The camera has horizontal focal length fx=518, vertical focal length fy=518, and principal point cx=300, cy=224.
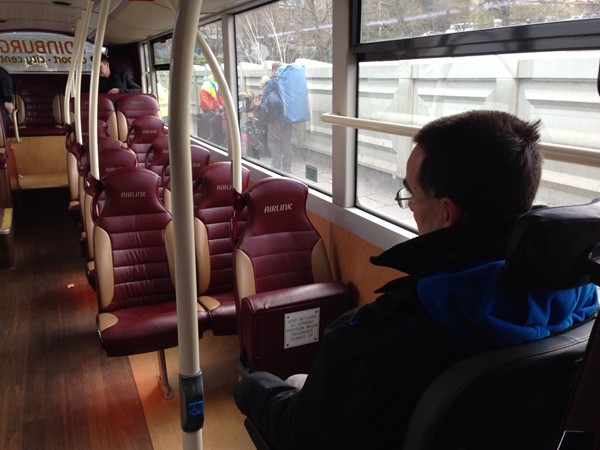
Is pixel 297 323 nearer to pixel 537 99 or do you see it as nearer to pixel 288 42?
pixel 537 99

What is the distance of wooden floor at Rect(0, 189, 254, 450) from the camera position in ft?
7.93

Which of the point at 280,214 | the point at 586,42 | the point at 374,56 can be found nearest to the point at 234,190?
the point at 280,214

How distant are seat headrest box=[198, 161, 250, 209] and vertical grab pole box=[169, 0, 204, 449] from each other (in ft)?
7.14

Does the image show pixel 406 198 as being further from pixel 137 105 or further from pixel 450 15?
pixel 137 105

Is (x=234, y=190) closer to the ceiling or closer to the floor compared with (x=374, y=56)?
closer to the floor

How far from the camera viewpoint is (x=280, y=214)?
269cm

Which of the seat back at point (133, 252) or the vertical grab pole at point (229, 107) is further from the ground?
the vertical grab pole at point (229, 107)

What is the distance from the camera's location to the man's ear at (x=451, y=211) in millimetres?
910

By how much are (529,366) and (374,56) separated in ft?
6.73

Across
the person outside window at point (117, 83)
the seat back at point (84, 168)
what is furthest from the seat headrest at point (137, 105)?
the seat back at point (84, 168)

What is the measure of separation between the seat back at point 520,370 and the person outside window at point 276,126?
3224 millimetres

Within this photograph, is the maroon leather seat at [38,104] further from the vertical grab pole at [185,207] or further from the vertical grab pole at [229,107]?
the vertical grab pole at [185,207]

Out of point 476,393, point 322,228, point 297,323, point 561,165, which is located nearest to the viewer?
point 476,393

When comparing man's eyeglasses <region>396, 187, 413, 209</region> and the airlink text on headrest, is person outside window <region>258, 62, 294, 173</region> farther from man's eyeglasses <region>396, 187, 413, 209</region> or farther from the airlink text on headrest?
man's eyeglasses <region>396, 187, 413, 209</region>
